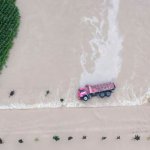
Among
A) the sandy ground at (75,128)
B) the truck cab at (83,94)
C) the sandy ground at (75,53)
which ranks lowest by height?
the sandy ground at (75,128)

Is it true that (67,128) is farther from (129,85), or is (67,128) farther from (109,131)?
(129,85)

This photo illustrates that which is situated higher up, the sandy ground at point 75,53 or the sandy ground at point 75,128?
the sandy ground at point 75,53

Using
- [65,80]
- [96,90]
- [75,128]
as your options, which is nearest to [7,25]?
[65,80]

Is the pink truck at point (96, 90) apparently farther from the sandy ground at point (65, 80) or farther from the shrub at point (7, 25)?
the shrub at point (7, 25)

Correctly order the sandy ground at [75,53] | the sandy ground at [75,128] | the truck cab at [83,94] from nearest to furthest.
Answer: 1. the sandy ground at [75,128]
2. the truck cab at [83,94]
3. the sandy ground at [75,53]

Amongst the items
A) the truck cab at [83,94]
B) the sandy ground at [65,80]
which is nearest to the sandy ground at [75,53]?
the sandy ground at [65,80]

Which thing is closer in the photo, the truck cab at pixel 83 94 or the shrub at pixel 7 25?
the truck cab at pixel 83 94
